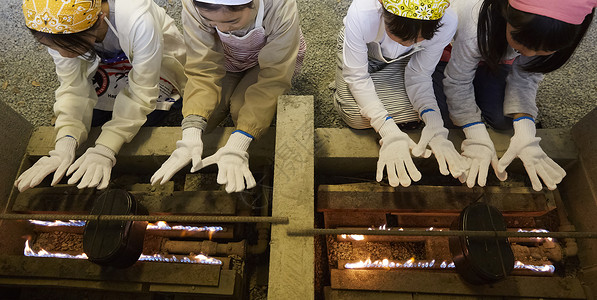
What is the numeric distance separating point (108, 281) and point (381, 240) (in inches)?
50.6

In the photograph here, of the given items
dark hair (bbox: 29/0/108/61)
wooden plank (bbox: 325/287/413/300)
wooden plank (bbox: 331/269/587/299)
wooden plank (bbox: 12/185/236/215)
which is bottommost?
wooden plank (bbox: 325/287/413/300)

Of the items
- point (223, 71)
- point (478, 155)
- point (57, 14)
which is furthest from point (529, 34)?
point (57, 14)

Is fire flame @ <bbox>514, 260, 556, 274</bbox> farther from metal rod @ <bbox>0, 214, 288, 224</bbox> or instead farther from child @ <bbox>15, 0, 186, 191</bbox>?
child @ <bbox>15, 0, 186, 191</bbox>

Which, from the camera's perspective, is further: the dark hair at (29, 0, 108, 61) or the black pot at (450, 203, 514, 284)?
the dark hair at (29, 0, 108, 61)

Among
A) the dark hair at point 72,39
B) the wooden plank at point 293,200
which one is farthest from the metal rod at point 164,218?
the dark hair at point 72,39

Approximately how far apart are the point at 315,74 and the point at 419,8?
128cm

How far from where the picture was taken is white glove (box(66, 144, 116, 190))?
1.52 meters

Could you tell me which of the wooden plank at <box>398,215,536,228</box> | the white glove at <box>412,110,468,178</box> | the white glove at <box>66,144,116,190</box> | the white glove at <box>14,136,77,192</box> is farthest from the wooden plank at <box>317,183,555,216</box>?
the white glove at <box>14,136,77,192</box>

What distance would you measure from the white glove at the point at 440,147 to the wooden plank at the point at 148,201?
975 millimetres

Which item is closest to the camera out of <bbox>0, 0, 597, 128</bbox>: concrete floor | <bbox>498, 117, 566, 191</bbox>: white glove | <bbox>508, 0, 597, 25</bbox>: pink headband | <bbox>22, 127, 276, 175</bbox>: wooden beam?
<bbox>508, 0, 597, 25</bbox>: pink headband

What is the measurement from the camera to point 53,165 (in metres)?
1.57

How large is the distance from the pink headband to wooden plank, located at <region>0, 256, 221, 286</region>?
160 cm

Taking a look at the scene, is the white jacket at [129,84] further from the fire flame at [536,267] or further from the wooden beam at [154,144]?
the fire flame at [536,267]

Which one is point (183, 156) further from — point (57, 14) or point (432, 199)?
point (432, 199)
